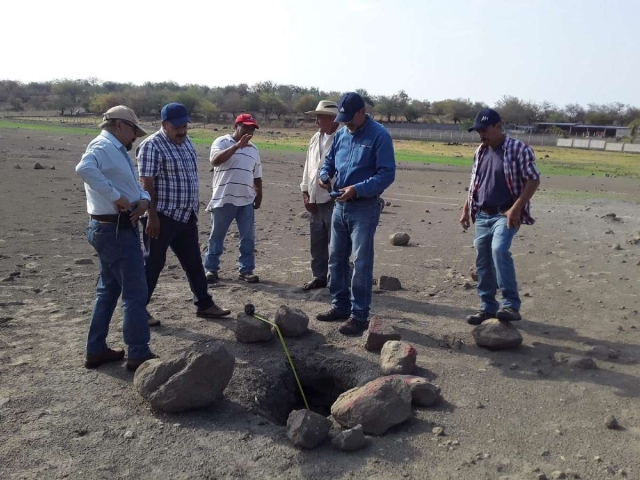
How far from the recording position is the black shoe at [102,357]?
462 cm

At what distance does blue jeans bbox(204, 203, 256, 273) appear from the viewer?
712cm

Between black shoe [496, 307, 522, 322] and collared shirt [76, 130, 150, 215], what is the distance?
314cm

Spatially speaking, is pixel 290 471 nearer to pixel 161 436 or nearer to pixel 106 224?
pixel 161 436

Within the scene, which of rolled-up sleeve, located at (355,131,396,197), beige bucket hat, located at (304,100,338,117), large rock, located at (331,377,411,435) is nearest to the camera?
large rock, located at (331,377,411,435)

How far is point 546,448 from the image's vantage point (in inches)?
145

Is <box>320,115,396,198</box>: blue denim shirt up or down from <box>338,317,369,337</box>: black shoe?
up

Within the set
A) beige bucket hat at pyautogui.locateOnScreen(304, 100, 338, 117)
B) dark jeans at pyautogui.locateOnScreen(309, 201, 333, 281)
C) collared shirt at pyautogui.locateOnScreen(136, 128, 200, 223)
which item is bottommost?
dark jeans at pyautogui.locateOnScreen(309, 201, 333, 281)

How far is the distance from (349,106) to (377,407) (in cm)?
254

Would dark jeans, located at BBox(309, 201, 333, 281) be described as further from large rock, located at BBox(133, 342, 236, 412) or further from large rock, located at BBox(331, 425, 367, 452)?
large rock, located at BBox(331, 425, 367, 452)

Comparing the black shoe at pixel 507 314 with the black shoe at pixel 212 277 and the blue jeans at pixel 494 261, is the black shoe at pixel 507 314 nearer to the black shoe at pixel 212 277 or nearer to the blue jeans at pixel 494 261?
the blue jeans at pixel 494 261

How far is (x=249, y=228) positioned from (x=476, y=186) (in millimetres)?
2732

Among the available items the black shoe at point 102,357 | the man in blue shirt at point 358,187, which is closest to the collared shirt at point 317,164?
the man in blue shirt at point 358,187

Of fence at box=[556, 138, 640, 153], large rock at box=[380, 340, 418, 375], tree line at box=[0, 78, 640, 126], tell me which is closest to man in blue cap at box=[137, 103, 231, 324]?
large rock at box=[380, 340, 418, 375]

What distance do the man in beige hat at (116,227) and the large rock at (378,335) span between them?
175cm
